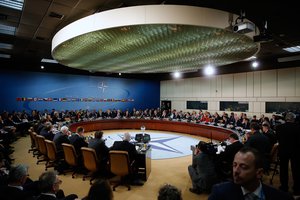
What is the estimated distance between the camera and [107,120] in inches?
507

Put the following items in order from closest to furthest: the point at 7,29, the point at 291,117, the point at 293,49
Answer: the point at 291,117
the point at 7,29
the point at 293,49

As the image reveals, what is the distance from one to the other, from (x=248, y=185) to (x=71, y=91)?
45.2 feet

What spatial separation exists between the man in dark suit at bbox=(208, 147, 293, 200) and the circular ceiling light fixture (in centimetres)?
292

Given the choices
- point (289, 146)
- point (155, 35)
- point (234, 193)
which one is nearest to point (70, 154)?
point (155, 35)

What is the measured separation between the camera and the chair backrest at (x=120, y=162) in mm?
4258

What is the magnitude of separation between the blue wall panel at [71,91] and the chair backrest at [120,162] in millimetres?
10320

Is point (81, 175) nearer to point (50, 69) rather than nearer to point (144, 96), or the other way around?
point (50, 69)

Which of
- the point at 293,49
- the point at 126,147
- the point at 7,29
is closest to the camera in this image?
the point at 126,147

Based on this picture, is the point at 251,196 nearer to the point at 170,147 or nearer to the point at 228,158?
the point at 228,158

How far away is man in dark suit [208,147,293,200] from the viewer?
1.38 meters

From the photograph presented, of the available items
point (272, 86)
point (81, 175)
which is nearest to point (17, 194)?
point (81, 175)

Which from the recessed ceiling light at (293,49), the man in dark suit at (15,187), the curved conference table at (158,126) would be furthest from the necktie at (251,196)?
the recessed ceiling light at (293,49)

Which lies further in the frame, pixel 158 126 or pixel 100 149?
pixel 158 126

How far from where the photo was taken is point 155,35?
4488mm
